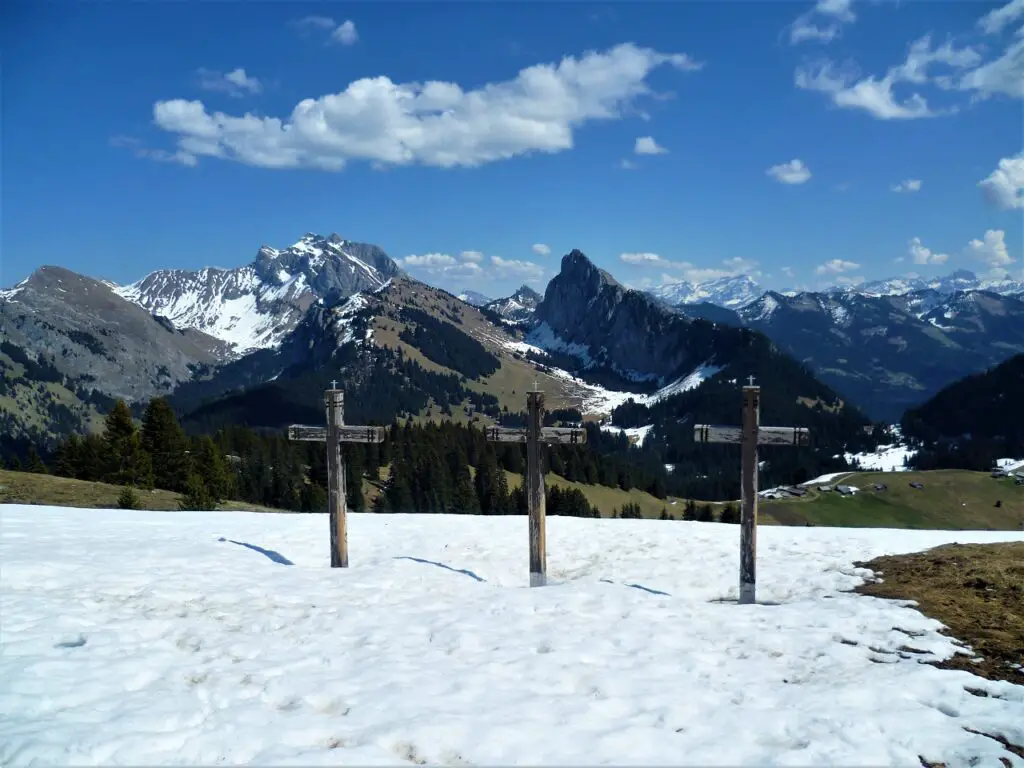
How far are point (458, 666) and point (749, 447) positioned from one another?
844 cm

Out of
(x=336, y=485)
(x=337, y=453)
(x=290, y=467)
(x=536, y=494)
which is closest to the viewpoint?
(x=536, y=494)

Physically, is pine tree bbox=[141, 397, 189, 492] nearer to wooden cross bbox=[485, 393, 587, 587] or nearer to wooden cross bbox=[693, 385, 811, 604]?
wooden cross bbox=[485, 393, 587, 587]

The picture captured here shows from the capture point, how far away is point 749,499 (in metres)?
13.8

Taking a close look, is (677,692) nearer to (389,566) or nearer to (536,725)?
(536,725)

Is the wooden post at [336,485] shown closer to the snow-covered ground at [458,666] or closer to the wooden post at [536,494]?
the snow-covered ground at [458,666]

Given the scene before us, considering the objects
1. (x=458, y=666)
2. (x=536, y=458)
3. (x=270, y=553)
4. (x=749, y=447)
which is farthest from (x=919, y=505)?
(x=458, y=666)

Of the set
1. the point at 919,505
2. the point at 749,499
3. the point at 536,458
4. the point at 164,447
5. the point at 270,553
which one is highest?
the point at 536,458

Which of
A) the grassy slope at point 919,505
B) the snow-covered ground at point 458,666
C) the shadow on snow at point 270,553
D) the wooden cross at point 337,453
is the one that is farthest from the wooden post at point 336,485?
the grassy slope at point 919,505

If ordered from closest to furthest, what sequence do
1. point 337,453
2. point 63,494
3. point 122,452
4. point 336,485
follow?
point 336,485 → point 337,453 → point 63,494 → point 122,452

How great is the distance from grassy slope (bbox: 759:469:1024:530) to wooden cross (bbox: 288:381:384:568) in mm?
131437

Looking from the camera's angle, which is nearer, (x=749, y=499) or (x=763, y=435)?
(x=749, y=499)

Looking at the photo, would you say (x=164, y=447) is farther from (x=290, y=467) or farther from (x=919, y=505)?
(x=919, y=505)

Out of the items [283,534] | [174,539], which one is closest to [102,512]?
[174,539]

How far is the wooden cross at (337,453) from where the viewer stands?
16.0 m
